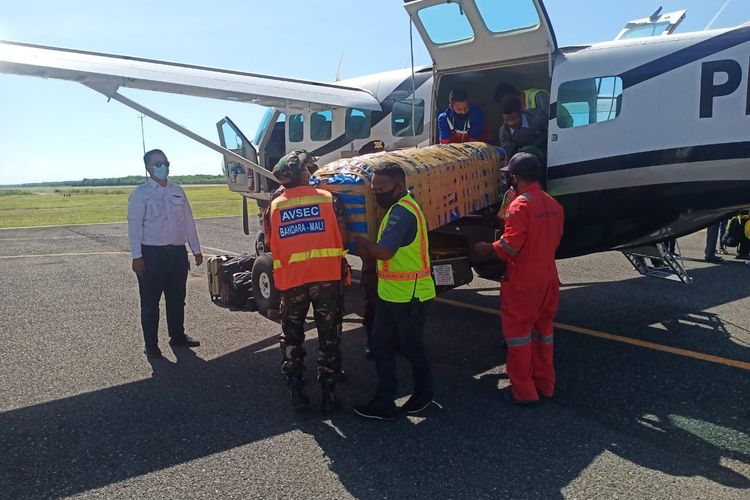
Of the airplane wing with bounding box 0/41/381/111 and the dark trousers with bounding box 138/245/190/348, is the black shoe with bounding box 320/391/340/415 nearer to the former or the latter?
the dark trousers with bounding box 138/245/190/348

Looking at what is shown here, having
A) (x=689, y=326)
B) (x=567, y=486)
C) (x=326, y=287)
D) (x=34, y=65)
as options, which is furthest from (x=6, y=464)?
(x=689, y=326)

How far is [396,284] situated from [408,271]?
130 millimetres

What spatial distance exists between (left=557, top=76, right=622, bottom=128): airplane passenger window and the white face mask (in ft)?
13.8

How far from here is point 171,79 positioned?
303 inches

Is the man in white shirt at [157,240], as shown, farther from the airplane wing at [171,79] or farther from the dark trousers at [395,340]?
the dark trousers at [395,340]

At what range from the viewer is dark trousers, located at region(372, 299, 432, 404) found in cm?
436

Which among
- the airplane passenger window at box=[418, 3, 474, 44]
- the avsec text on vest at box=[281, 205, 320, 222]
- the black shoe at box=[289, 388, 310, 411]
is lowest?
the black shoe at box=[289, 388, 310, 411]

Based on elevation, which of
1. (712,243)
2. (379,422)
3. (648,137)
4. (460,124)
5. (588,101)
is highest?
(588,101)

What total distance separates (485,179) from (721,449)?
327 centimetres

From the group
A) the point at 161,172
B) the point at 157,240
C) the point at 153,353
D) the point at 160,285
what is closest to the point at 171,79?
the point at 161,172

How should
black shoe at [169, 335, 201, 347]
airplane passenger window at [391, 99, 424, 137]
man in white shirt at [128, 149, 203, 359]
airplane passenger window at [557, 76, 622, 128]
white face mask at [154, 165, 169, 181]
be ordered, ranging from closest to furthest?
airplane passenger window at [557, 76, 622, 128] → man in white shirt at [128, 149, 203, 359] → white face mask at [154, 165, 169, 181] → black shoe at [169, 335, 201, 347] → airplane passenger window at [391, 99, 424, 137]

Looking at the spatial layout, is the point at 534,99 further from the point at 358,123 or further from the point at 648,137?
the point at 358,123

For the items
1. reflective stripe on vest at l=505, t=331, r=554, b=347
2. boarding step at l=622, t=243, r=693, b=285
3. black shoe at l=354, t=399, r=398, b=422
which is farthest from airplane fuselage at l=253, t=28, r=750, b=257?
black shoe at l=354, t=399, r=398, b=422

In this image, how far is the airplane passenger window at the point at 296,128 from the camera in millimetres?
11398
